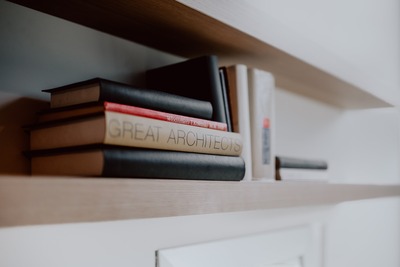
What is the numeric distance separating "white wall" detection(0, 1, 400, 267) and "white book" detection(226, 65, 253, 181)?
0.14 meters

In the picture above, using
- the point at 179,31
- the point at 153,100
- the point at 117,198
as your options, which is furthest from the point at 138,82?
the point at 117,198

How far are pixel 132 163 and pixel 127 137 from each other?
0.09ft

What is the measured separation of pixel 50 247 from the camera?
1.95ft

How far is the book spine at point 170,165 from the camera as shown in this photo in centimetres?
44

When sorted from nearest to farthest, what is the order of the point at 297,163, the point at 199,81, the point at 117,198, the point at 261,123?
the point at 117,198
the point at 199,81
the point at 261,123
the point at 297,163

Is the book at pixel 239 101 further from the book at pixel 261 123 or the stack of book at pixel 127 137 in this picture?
the stack of book at pixel 127 137

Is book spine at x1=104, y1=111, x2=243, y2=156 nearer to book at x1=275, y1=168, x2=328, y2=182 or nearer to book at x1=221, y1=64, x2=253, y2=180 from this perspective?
book at x1=221, y1=64, x2=253, y2=180

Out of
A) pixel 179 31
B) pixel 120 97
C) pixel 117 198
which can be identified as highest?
pixel 179 31

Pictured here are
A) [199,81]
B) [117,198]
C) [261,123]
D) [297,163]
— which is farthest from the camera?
[297,163]

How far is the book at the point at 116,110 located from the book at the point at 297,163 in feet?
0.99

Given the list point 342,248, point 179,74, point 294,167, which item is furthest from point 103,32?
point 342,248

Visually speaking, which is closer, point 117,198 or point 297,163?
point 117,198

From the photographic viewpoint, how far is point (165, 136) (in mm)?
490

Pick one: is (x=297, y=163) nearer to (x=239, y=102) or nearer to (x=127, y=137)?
(x=239, y=102)
